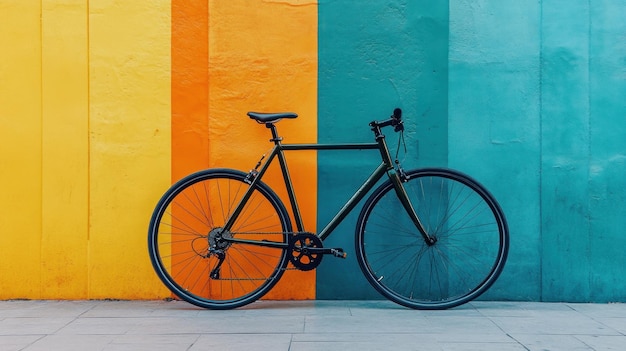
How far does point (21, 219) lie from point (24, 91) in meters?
1.00

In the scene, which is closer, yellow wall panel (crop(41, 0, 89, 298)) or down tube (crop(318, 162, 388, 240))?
down tube (crop(318, 162, 388, 240))

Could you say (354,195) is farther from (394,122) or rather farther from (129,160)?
(129,160)

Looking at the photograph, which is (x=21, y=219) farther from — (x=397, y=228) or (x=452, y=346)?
(x=452, y=346)

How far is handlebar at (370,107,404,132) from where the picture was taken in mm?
4895

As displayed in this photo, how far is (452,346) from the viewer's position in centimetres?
388

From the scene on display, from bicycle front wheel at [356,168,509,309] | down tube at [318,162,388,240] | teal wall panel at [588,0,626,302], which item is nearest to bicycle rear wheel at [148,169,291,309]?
down tube at [318,162,388,240]

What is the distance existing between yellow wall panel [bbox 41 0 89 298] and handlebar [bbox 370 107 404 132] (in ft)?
7.43

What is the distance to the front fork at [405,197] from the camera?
4902 millimetres

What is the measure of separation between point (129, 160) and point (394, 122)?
2.08 meters

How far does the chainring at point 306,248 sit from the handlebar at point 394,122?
3.08 ft

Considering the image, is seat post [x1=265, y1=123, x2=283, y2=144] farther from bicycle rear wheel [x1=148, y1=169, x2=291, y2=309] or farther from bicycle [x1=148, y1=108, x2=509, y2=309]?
bicycle rear wheel [x1=148, y1=169, x2=291, y2=309]

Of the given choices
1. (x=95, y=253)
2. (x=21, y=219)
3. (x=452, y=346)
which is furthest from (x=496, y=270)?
(x=21, y=219)

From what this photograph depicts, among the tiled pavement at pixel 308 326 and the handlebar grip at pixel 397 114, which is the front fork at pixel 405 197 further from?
the tiled pavement at pixel 308 326

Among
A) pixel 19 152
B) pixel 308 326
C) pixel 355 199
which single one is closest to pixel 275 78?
pixel 355 199
